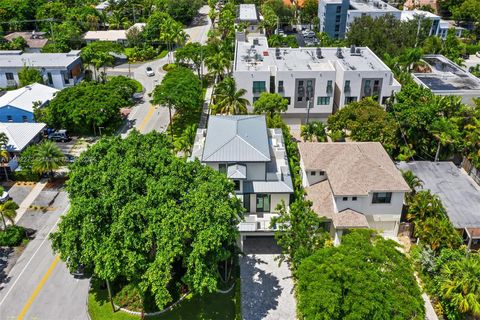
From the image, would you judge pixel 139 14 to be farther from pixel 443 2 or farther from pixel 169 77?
pixel 443 2

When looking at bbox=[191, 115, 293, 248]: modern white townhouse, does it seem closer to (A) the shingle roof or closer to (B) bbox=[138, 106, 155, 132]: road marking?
(A) the shingle roof

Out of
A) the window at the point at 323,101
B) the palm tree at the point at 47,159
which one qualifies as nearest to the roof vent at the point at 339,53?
the window at the point at 323,101

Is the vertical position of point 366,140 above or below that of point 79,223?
below

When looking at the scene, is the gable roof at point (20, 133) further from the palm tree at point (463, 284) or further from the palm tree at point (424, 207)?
the palm tree at point (463, 284)

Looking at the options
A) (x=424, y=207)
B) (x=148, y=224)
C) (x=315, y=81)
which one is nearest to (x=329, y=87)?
(x=315, y=81)

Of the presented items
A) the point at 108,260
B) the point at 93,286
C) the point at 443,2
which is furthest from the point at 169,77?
the point at 443,2

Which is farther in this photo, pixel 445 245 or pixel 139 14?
pixel 139 14
